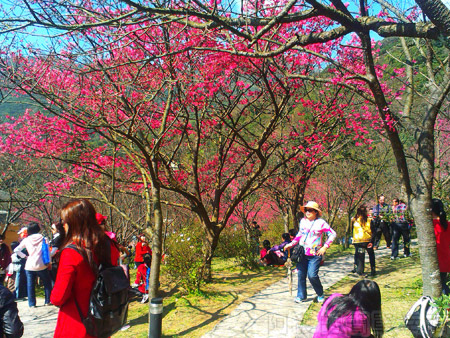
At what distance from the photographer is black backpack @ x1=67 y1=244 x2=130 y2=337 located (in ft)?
8.14

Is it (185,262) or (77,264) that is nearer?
(77,264)

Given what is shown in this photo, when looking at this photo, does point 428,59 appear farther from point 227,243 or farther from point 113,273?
point 227,243

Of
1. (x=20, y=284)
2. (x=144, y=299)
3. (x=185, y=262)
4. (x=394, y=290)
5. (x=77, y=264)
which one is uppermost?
(x=77, y=264)

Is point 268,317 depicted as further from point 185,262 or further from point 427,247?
point 427,247

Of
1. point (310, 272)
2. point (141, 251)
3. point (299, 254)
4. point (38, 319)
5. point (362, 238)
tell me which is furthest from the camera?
point (141, 251)

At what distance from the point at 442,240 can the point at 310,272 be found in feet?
6.11

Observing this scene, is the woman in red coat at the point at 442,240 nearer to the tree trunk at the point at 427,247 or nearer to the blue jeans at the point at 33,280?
the tree trunk at the point at 427,247

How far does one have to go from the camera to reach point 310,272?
5.56 m

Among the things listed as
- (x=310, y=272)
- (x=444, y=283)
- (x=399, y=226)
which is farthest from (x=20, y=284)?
(x=399, y=226)

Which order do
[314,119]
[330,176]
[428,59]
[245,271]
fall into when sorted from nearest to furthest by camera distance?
1. [428,59]
2. [245,271]
3. [314,119]
4. [330,176]

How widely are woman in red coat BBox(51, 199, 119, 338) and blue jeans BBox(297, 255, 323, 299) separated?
3680 millimetres

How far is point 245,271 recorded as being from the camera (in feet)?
29.4

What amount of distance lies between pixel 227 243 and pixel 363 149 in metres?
8.20

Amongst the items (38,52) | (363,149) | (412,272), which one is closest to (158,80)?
(38,52)
